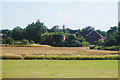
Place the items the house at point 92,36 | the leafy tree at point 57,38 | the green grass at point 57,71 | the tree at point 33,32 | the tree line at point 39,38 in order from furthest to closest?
the house at point 92,36 → the leafy tree at point 57,38 → the tree line at point 39,38 → the tree at point 33,32 → the green grass at point 57,71

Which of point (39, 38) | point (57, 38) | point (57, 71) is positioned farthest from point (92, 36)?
point (57, 71)

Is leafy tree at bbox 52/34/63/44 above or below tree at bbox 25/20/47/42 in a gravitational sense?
below

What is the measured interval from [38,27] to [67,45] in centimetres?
648

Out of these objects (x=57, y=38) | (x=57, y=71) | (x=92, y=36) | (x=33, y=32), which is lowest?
(x=57, y=71)

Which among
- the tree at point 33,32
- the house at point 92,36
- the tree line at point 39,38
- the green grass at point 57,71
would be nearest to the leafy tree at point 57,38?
the tree line at point 39,38

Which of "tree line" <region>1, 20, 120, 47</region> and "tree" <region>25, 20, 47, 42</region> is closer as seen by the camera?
"tree" <region>25, 20, 47, 42</region>

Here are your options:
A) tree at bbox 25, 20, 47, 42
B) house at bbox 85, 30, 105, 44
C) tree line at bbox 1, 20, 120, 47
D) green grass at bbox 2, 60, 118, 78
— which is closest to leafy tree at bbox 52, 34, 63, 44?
tree line at bbox 1, 20, 120, 47

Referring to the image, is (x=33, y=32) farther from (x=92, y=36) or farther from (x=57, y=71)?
(x=57, y=71)

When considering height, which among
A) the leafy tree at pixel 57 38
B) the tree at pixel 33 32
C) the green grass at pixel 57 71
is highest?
the tree at pixel 33 32

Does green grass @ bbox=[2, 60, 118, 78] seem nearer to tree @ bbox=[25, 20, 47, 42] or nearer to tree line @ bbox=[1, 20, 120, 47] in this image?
tree @ bbox=[25, 20, 47, 42]

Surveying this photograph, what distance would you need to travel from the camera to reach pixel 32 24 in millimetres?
36750

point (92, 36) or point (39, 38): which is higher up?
point (92, 36)

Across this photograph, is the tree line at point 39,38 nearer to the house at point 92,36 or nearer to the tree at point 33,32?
the tree at point 33,32

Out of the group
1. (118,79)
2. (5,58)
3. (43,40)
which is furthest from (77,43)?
(118,79)
